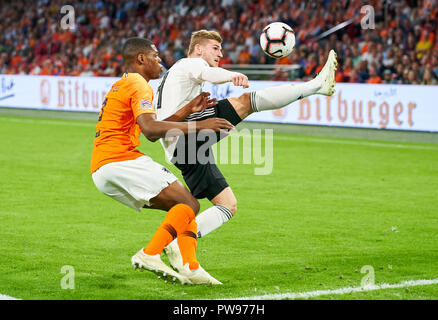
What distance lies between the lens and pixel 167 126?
16.3 ft

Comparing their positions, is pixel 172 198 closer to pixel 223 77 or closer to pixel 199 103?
pixel 199 103

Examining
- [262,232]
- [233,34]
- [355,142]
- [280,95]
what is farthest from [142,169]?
[233,34]

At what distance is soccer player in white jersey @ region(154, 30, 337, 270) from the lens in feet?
18.6

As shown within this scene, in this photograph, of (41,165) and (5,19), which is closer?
(41,165)

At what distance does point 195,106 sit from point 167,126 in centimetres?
32

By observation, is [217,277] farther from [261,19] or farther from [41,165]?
[261,19]

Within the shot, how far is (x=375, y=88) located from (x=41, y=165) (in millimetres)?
7624

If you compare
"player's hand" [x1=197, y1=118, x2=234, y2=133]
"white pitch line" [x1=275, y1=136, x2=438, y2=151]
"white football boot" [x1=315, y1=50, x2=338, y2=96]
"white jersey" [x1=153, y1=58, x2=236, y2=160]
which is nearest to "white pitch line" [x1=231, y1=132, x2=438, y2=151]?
"white pitch line" [x1=275, y1=136, x2=438, y2=151]

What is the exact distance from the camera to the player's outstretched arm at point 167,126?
16.3 feet

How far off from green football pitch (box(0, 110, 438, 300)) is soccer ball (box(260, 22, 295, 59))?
182 cm

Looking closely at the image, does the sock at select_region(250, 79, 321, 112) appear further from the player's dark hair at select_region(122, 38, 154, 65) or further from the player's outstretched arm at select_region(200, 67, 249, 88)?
the player's dark hair at select_region(122, 38, 154, 65)

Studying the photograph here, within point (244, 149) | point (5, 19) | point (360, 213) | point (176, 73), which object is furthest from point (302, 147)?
point (5, 19)
